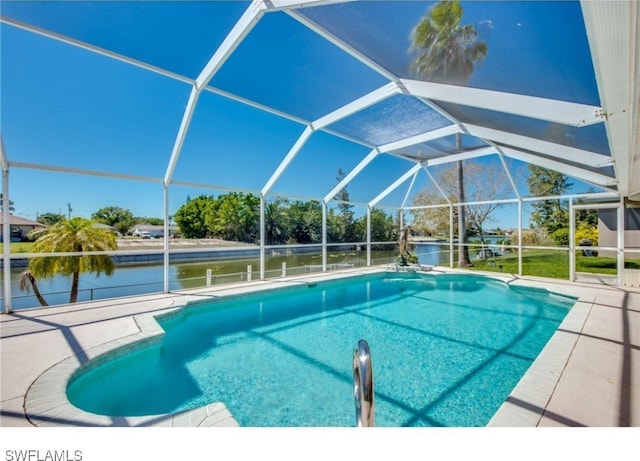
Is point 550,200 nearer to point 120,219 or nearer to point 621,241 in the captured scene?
point 621,241

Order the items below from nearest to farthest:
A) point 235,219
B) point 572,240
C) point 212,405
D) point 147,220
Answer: point 212,405
point 572,240
point 147,220
point 235,219

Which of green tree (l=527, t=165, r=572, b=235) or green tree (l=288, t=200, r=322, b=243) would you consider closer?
green tree (l=527, t=165, r=572, b=235)

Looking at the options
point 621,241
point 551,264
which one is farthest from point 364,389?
point 551,264

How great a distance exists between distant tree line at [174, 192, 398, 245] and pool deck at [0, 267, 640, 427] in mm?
7993

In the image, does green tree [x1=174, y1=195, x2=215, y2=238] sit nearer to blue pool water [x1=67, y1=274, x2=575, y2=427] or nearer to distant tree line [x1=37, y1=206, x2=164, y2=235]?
distant tree line [x1=37, y1=206, x2=164, y2=235]

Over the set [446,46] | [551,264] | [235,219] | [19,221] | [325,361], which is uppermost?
[446,46]

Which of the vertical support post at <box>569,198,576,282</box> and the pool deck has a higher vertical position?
the vertical support post at <box>569,198,576,282</box>

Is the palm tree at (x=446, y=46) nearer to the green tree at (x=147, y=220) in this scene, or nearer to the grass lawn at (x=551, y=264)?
the grass lawn at (x=551, y=264)

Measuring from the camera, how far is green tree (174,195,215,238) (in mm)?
22612

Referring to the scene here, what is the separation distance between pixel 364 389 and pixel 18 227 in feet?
30.3

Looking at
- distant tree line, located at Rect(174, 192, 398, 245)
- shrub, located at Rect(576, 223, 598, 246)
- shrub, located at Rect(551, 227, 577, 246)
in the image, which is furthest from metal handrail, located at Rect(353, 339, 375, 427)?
shrub, located at Rect(551, 227, 577, 246)

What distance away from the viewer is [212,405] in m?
2.81
